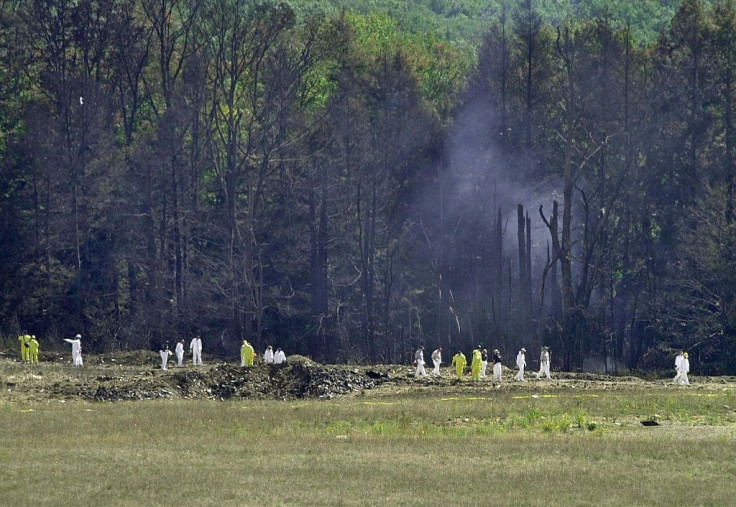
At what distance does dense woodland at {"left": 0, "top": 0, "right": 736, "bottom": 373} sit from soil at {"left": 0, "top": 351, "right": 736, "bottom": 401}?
17.4 m

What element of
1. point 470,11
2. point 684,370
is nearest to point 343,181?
point 684,370

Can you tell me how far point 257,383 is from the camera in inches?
1703

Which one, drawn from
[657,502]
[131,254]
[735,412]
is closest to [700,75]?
[131,254]

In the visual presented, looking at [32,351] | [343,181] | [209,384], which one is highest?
[343,181]

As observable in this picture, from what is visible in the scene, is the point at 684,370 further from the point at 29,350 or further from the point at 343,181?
the point at 343,181

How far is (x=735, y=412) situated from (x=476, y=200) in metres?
39.9

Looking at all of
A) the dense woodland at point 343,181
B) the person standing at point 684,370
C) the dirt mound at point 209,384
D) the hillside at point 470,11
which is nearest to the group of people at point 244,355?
the dirt mound at point 209,384

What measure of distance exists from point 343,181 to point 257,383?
104 ft

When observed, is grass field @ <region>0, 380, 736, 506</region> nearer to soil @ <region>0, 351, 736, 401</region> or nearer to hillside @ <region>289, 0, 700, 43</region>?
soil @ <region>0, 351, 736, 401</region>

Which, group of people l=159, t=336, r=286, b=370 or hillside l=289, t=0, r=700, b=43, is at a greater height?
hillside l=289, t=0, r=700, b=43

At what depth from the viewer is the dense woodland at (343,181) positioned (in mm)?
67812

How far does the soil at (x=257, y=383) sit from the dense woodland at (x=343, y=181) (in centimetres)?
1741

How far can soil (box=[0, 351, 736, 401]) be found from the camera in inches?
1642

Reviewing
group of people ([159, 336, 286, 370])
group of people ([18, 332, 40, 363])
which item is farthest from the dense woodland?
group of people ([159, 336, 286, 370])
